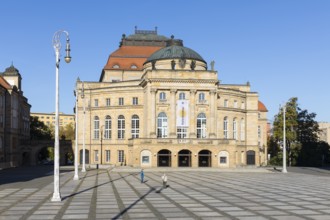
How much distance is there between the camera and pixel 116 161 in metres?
101

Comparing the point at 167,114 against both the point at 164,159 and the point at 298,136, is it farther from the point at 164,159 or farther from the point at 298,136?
the point at 298,136

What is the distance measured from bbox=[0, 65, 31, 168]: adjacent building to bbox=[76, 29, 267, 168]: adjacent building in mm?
13439

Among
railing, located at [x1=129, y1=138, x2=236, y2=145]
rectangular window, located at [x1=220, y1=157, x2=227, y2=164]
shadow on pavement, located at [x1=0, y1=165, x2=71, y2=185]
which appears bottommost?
shadow on pavement, located at [x1=0, y1=165, x2=71, y2=185]

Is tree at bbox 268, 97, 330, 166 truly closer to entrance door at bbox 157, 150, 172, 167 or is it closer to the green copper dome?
the green copper dome

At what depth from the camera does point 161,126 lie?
9106cm

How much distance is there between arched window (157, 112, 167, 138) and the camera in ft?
298

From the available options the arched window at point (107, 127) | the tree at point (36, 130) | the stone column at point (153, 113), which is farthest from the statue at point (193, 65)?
the tree at point (36, 130)

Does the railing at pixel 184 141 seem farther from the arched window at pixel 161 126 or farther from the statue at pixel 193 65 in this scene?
the statue at pixel 193 65

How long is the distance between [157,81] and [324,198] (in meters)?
57.9

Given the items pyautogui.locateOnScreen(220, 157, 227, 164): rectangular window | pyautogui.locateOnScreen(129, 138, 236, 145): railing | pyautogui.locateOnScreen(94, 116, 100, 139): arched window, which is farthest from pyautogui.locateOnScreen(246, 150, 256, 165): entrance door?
pyautogui.locateOnScreen(94, 116, 100, 139): arched window

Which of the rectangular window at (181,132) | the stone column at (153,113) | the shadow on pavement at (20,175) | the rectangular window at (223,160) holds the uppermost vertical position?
the stone column at (153,113)

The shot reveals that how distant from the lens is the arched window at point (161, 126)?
90812 millimetres

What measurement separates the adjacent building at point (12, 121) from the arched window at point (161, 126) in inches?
1164

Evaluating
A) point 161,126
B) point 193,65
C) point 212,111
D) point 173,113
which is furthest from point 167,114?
point 193,65
